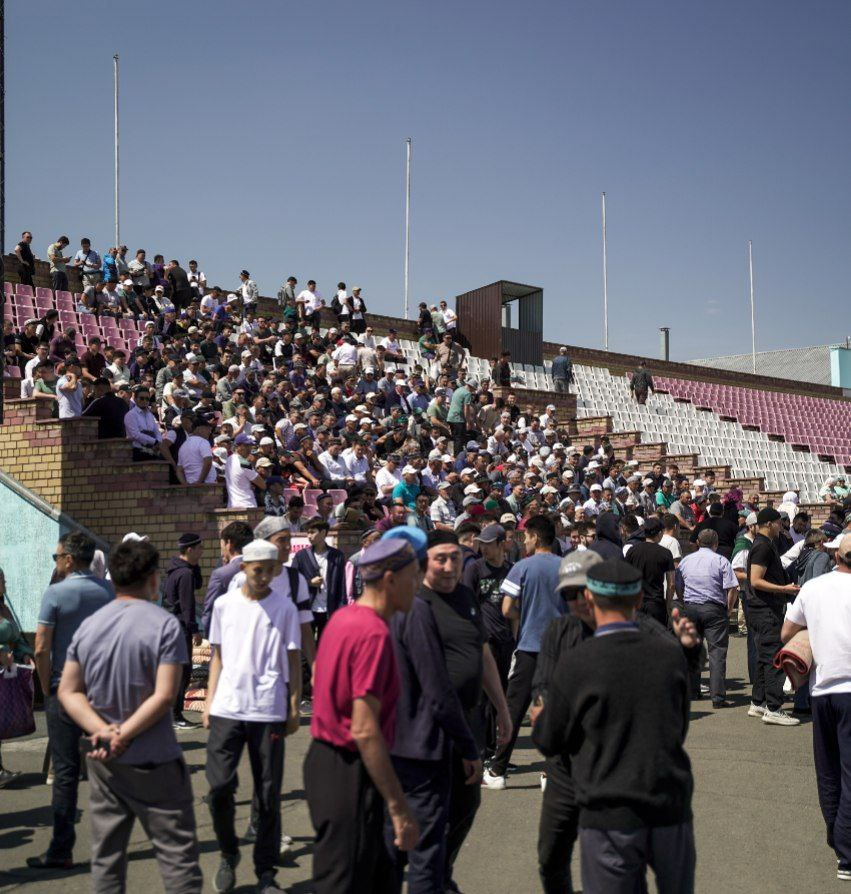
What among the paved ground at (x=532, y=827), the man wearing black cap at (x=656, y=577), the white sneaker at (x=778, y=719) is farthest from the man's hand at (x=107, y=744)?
the white sneaker at (x=778, y=719)

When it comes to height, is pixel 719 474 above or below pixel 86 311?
below

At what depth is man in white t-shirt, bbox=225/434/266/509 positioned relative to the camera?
1309cm

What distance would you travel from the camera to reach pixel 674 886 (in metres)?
3.56

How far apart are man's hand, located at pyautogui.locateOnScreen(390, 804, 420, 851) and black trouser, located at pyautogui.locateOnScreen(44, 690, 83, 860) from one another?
9.53 feet

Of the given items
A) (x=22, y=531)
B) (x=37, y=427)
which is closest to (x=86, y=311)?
(x=37, y=427)

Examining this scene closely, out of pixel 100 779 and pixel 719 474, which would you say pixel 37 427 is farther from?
pixel 719 474

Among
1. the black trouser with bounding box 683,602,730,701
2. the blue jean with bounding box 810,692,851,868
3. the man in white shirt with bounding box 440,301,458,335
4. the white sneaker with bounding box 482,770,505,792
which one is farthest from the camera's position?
the man in white shirt with bounding box 440,301,458,335

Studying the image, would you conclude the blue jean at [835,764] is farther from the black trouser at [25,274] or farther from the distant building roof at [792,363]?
the distant building roof at [792,363]

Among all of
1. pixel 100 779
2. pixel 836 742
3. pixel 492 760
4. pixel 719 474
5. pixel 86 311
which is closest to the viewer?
pixel 100 779

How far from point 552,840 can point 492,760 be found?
3253 mm

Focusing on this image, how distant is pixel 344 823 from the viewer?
145 inches

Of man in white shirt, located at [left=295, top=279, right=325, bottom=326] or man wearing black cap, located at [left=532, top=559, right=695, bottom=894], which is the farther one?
man in white shirt, located at [left=295, top=279, right=325, bottom=326]

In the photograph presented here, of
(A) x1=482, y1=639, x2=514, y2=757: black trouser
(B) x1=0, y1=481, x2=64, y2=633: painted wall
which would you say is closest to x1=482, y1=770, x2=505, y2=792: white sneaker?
(A) x1=482, y1=639, x2=514, y2=757: black trouser

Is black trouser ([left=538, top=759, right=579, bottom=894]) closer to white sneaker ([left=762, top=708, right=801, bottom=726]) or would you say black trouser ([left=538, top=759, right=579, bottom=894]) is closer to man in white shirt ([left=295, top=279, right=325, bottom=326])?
white sneaker ([left=762, top=708, right=801, bottom=726])
